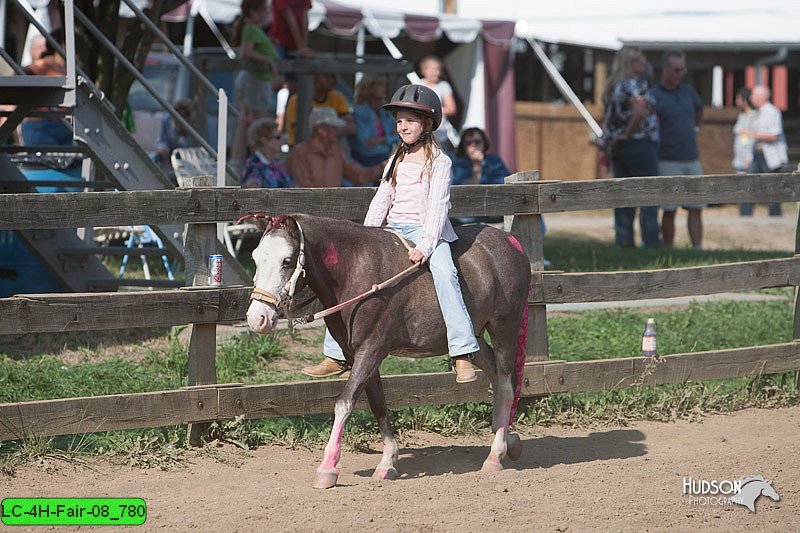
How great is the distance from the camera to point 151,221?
6.41 metres

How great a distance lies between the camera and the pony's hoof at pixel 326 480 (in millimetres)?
5734

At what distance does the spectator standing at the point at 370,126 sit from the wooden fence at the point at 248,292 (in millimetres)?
5513

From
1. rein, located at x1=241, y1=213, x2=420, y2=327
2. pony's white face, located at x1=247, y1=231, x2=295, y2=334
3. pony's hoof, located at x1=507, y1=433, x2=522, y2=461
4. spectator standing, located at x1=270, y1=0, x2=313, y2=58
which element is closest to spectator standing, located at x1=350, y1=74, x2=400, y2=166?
spectator standing, located at x1=270, y1=0, x2=313, y2=58

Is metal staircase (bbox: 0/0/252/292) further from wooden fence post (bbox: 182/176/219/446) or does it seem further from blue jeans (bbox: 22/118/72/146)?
blue jeans (bbox: 22/118/72/146)

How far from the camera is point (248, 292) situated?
21.6 feet

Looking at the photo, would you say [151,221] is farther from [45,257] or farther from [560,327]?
[560,327]

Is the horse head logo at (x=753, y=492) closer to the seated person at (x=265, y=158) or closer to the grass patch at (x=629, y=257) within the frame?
the grass patch at (x=629, y=257)

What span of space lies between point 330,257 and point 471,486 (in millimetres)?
1354

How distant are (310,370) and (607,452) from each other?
1.93 m

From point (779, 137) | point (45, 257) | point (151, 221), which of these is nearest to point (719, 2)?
point (779, 137)

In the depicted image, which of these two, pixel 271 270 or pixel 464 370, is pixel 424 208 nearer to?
pixel 464 370

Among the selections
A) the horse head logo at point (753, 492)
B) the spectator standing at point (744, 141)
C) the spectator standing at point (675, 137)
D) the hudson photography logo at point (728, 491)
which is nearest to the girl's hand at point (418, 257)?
the hudson photography logo at point (728, 491)

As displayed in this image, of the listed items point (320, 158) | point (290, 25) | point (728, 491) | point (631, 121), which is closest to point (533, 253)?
point (728, 491)

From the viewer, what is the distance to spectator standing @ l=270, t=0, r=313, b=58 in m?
13.2
